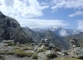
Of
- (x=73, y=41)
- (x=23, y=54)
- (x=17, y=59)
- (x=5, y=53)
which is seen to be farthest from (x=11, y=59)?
(x=73, y=41)

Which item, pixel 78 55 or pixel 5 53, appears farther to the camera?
pixel 5 53

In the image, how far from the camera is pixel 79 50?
2805 centimetres

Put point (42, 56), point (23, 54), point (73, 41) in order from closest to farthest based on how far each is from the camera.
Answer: point (42, 56) < point (23, 54) < point (73, 41)

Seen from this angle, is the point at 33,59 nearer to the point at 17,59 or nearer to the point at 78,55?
the point at 17,59

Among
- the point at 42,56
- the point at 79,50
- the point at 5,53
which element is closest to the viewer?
the point at 42,56

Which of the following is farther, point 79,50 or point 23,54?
point 23,54

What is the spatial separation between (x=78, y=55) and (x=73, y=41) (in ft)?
46.7

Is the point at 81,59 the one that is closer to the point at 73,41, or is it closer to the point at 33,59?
the point at 33,59

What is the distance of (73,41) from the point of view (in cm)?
4012

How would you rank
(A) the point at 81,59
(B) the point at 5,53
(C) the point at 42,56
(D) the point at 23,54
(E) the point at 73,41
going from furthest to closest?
(E) the point at 73,41 < (B) the point at 5,53 < (D) the point at 23,54 < (C) the point at 42,56 < (A) the point at 81,59

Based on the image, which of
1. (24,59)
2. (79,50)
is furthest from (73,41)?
(24,59)

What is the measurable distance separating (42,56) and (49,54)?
3.00 meters

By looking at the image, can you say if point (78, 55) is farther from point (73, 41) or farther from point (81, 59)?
point (73, 41)

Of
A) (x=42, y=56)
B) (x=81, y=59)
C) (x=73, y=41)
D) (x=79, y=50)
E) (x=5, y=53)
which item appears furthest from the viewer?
(x=73, y=41)
